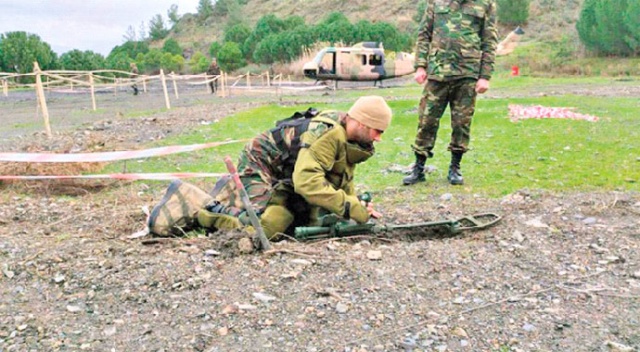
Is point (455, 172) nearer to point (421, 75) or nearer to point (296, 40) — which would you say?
point (421, 75)

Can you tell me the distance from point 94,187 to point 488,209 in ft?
14.4

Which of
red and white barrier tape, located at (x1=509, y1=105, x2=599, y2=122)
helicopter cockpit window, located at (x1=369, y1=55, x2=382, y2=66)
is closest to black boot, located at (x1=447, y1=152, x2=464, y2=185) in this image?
red and white barrier tape, located at (x1=509, y1=105, x2=599, y2=122)

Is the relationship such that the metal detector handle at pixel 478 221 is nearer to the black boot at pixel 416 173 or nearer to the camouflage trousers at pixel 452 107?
the camouflage trousers at pixel 452 107

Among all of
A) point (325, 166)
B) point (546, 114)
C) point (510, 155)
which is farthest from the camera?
point (546, 114)

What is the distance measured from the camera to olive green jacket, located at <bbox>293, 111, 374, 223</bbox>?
12.5 feet

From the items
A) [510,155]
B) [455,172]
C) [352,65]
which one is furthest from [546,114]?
Answer: [352,65]

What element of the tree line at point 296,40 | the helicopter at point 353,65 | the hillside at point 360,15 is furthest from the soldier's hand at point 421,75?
the hillside at point 360,15

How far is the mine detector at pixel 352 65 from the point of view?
87.5ft

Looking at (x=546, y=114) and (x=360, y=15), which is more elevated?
(x=360, y=15)

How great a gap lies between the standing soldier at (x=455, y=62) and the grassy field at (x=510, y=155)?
24.6 inches

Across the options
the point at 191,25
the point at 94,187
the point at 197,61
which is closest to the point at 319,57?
the point at 94,187

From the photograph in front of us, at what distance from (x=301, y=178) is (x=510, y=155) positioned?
4.73 metres

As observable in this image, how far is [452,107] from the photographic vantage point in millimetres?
5867

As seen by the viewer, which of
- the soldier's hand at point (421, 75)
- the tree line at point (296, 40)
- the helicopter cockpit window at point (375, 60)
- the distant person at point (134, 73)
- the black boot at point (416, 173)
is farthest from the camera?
the tree line at point (296, 40)
